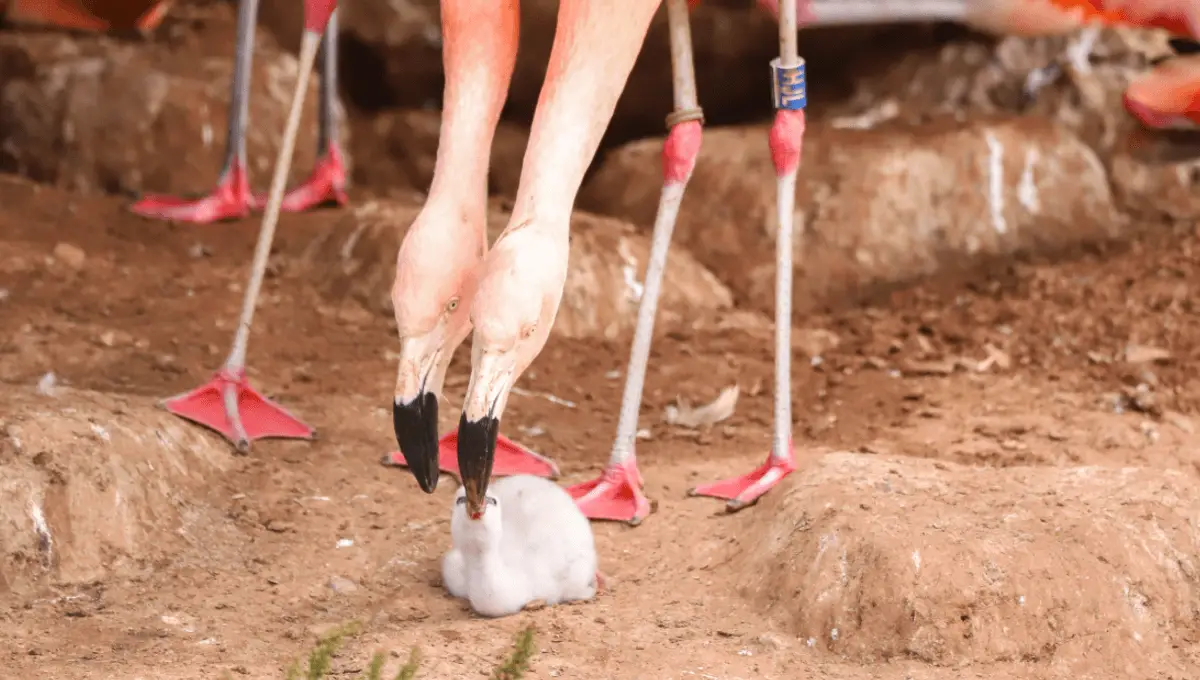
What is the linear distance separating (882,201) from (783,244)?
6.93 feet

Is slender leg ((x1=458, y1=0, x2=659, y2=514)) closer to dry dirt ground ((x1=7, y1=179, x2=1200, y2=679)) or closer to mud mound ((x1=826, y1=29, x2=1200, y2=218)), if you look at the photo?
dry dirt ground ((x1=7, y1=179, x2=1200, y2=679))

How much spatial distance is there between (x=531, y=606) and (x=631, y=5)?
49.3 inches

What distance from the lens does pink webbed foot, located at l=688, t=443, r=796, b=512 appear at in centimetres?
346

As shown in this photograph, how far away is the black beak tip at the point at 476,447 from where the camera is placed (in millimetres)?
2473

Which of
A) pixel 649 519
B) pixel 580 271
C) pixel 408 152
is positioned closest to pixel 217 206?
pixel 580 271

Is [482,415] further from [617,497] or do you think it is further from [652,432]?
[652,432]

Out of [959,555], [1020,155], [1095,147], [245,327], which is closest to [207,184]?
[245,327]

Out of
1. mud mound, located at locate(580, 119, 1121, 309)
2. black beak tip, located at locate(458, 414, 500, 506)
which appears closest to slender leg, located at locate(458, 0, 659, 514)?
black beak tip, located at locate(458, 414, 500, 506)

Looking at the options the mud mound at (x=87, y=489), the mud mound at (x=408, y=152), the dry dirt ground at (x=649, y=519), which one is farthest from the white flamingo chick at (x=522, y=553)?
the mud mound at (x=408, y=152)

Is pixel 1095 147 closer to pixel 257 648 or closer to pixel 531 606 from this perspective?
pixel 531 606

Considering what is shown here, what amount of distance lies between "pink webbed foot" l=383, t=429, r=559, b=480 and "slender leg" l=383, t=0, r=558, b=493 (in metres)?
0.87

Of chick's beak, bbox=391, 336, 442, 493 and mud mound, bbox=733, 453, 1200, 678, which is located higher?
chick's beak, bbox=391, 336, 442, 493

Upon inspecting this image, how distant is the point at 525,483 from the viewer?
309 cm

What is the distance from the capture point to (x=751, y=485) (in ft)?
11.5
